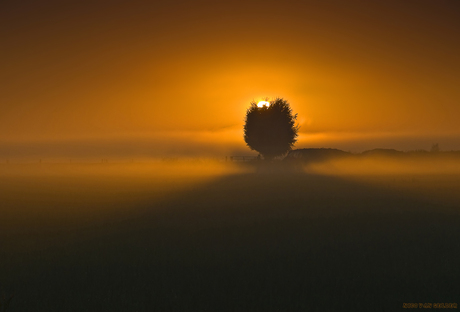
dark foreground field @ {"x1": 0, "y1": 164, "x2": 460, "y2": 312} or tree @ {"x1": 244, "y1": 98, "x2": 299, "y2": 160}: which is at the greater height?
tree @ {"x1": 244, "y1": 98, "x2": 299, "y2": 160}

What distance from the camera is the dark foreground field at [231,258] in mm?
10227

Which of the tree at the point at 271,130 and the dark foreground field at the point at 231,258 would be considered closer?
the dark foreground field at the point at 231,258

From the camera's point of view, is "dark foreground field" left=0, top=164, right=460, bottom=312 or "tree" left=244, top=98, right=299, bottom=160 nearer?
"dark foreground field" left=0, top=164, right=460, bottom=312

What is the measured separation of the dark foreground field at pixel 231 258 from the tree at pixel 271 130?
57.7 metres

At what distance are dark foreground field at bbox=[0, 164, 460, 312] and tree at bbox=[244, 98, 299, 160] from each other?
5773 centimetres

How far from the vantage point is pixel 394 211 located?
2344 cm

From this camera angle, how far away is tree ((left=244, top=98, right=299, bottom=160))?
270ft

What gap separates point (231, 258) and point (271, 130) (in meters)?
69.6

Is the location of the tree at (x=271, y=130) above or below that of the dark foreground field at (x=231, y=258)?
above

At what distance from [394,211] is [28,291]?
1979cm

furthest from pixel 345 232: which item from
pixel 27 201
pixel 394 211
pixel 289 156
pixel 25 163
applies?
pixel 25 163

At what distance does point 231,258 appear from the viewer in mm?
13641

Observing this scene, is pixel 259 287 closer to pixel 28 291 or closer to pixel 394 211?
pixel 28 291

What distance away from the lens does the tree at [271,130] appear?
82.3 m
